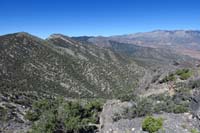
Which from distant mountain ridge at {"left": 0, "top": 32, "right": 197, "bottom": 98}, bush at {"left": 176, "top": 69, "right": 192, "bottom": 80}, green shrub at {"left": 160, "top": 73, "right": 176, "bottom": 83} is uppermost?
bush at {"left": 176, "top": 69, "right": 192, "bottom": 80}

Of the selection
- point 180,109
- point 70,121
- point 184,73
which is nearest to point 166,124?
point 180,109

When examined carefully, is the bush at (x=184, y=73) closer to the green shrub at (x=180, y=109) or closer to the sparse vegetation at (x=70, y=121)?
the green shrub at (x=180, y=109)

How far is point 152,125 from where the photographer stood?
17.2m

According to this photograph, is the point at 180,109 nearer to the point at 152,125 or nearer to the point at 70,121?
the point at 152,125

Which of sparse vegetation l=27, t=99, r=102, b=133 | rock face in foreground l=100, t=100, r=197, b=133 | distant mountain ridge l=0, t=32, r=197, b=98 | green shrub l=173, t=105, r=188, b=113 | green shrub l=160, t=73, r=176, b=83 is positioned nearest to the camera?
rock face in foreground l=100, t=100, r=197, b=133

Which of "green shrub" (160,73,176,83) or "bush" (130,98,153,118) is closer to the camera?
"bush" (130,98,153,118)

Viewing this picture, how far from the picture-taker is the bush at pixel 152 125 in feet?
56.2

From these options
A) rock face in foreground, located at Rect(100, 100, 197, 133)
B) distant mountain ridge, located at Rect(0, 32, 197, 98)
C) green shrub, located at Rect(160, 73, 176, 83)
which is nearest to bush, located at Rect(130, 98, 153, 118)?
rock face in foreground, located at Rect(100, 100, 197, 133)

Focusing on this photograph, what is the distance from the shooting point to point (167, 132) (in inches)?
669

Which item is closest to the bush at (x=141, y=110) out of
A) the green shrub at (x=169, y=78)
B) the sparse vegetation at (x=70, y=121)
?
the sparse vegetation at (x=70, y=121)

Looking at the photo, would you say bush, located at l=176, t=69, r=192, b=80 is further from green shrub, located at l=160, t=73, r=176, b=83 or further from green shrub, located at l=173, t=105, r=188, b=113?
green shrub, located at l=173, t=105, r=188, b=113

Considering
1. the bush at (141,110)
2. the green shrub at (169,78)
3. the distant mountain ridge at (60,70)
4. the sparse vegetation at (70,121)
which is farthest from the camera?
the distant mountain ridge at (60,70)

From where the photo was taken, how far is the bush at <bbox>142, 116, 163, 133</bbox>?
17116mm

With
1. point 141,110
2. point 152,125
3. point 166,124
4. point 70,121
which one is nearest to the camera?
point 152,125
